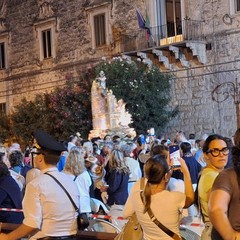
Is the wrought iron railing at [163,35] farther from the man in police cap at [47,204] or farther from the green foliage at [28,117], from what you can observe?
the man in police cap at [47,204]

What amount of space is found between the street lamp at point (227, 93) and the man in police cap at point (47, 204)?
15.2 metres

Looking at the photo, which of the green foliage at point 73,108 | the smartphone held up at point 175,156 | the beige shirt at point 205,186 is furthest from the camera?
the green foliage at point 73,108

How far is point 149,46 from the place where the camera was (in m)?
21.2

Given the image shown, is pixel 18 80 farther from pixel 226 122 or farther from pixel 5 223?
pixel 5 223

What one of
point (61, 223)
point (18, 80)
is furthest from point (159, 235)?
point (18, 80)

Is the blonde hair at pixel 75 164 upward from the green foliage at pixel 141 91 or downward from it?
downward

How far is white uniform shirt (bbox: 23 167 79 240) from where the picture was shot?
4219 mm

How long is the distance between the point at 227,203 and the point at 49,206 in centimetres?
142

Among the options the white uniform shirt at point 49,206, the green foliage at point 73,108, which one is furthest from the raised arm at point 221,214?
the green foliage at point 73,108

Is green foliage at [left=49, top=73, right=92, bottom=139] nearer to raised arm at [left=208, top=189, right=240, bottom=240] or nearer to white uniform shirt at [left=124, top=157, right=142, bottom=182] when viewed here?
white uniform shirt at [left=124, top=157, right=142, bottom=182]

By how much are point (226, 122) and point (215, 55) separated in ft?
7.22

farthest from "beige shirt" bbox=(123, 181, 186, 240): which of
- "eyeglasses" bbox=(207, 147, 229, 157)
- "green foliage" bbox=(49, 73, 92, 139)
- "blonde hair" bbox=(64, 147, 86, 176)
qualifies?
"green foliage" bbox=(49, 73, 92, 139)

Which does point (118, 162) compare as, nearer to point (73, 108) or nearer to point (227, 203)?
point (227, 203)

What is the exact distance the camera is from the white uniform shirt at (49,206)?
4.22m
